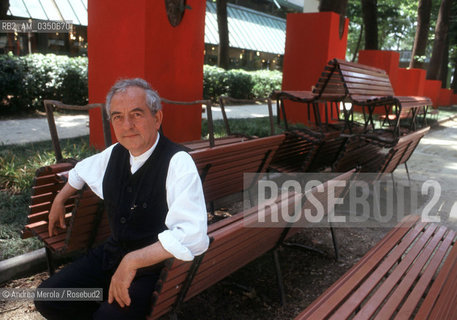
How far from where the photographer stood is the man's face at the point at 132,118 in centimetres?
220

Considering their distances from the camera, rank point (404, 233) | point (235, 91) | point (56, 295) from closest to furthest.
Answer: point (56, 295) → point (404, 233) → point (235, 91)

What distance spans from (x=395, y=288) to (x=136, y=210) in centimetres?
154

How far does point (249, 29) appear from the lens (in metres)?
31.9

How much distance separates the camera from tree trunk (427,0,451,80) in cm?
2283

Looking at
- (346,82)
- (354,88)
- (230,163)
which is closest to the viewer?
(230,163)

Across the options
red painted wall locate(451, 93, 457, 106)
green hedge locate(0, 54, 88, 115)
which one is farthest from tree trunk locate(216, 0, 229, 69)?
red painted wall locate(451, 93, 457, 106)

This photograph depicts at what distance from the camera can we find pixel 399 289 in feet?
7.88

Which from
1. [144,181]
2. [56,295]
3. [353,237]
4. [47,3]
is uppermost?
[47,3]

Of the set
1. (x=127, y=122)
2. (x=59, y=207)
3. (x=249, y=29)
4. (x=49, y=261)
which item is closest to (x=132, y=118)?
(x=127, y=122)

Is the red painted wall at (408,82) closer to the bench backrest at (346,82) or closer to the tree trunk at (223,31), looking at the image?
the tree trunk at (223,31)

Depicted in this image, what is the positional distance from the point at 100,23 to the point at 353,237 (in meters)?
4.07

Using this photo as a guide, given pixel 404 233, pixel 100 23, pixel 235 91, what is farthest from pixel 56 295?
pixel 235 91

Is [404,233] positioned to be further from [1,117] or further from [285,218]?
[1,117]

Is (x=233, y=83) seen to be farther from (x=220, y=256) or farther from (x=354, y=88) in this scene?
(x=220, y=256)
